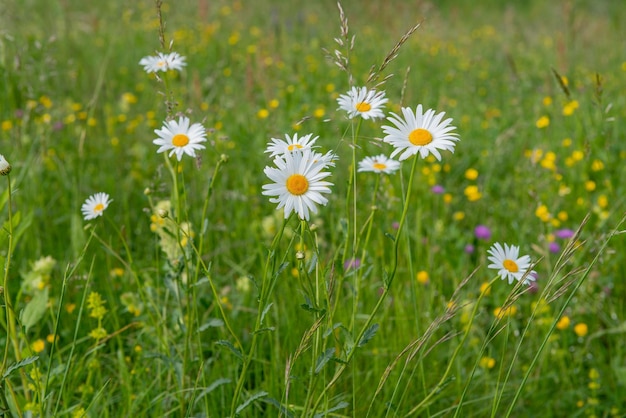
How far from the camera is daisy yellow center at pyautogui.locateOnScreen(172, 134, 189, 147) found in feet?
3.58

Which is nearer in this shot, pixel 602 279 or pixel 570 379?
pixel 570 379

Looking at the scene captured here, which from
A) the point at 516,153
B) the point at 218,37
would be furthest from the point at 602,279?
the point at 218,37

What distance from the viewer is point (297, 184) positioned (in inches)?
35.6

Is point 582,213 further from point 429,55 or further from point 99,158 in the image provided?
point 429,55

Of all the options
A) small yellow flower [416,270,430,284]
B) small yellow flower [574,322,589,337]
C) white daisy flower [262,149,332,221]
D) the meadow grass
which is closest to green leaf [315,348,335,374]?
the meadow grass

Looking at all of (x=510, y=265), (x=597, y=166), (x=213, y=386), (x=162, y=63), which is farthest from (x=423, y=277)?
(x=597, y=166)

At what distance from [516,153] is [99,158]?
194 centimetres

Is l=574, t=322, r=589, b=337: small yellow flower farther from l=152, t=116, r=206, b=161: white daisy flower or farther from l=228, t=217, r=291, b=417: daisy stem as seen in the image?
l=152, t=116, r=206, b=161: white daisy flower

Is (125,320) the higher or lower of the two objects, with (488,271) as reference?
lower

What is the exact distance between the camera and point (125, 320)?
172cm

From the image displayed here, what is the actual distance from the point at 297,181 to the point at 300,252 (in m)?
0.11

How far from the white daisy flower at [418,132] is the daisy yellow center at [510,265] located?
269 millimetres

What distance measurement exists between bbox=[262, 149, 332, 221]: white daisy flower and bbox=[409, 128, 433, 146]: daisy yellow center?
154mm

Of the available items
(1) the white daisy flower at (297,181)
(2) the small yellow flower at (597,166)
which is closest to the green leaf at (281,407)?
(1) the white daisy flower at (297,181)
